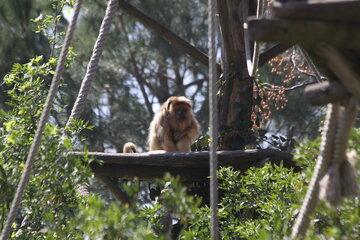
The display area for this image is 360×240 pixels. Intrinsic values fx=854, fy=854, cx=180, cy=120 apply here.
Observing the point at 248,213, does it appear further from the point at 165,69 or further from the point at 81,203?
the point at 165,69

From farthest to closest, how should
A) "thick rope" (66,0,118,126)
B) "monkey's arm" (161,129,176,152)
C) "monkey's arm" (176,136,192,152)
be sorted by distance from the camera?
"monkey's arm" (176,136,192,152), "monkey's arm" (161,129,176,152), "thick rope" (66,0,118,126)

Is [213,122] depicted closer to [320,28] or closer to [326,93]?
[326,93]

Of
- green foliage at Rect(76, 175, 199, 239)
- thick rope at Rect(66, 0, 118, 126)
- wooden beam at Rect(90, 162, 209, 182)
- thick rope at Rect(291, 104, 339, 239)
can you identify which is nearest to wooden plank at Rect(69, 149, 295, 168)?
wooden beam at Rect(90, 162, 209, 182)

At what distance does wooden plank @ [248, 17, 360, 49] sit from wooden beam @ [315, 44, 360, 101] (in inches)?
2.7

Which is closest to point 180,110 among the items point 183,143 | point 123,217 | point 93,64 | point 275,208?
point 183,143

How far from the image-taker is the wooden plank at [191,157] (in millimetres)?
7039

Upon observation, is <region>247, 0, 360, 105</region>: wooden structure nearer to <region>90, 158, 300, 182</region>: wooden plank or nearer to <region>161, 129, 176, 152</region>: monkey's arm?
<region>90, 158, 300, 182</region>: wooden plank

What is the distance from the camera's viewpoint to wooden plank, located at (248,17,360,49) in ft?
8.70

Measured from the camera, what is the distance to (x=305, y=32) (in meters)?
2.66

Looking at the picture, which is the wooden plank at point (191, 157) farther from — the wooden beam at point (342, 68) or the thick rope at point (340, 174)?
the wooden beam at point (342, 68)

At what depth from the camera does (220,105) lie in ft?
27.9

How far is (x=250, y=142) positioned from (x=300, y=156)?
4.22 metres

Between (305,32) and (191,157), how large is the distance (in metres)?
4.55

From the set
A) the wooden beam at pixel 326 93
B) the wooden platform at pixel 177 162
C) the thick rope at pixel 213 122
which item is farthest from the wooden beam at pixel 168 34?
the wooden beam at pixel 326 93
